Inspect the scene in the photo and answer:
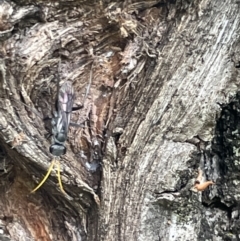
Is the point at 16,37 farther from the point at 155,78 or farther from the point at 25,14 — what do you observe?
the point at 155,78

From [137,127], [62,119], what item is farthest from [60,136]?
[137,127]

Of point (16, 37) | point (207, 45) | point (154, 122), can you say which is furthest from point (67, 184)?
point (207, 45)

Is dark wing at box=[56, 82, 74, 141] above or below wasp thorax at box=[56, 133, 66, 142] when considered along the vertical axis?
above

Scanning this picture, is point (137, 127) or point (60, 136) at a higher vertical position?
point (137, 127)

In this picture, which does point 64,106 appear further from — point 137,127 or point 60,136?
point 137,127
